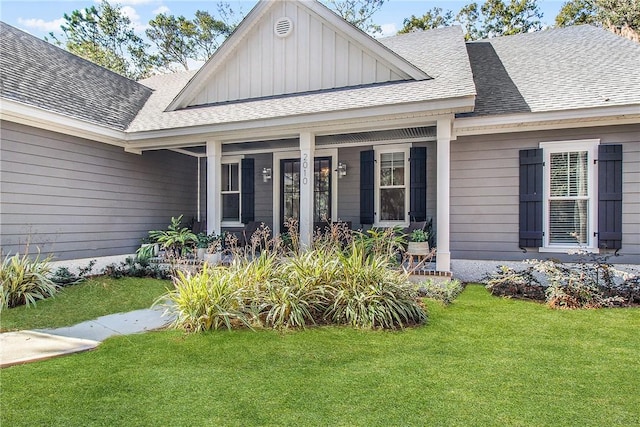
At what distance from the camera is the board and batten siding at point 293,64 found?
7102 millimetres

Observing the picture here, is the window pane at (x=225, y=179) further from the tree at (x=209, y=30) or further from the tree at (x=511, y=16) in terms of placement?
the tree at (x=511, y=16)

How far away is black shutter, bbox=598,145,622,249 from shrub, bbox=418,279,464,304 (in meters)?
2.56

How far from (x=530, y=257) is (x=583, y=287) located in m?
1.48

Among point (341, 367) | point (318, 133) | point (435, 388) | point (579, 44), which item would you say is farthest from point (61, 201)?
point (579, 44)

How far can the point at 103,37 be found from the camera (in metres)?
21.2

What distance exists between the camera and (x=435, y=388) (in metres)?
2.66

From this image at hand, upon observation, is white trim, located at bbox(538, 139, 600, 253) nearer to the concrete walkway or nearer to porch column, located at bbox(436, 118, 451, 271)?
porch column, located at bbox(436, 118, 451, 271)

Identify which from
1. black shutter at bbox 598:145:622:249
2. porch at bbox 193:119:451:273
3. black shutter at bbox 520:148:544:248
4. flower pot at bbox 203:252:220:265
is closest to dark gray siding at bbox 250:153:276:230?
porch at bbox 193:119:451:273

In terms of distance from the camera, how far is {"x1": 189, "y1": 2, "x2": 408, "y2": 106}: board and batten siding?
23.3ft

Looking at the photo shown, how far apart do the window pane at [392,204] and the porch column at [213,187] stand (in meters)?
3.35

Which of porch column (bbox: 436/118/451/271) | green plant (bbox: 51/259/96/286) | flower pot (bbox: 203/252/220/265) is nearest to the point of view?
porch column (bbox: 436/118/451/271)

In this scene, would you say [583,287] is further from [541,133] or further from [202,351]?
[202,351]

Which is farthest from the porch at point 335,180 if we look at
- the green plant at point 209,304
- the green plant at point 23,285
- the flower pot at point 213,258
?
the green plant at point 23,285

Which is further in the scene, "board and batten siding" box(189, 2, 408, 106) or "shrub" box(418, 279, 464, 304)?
"board and batten siding" box(189, 2, 408, 106)
